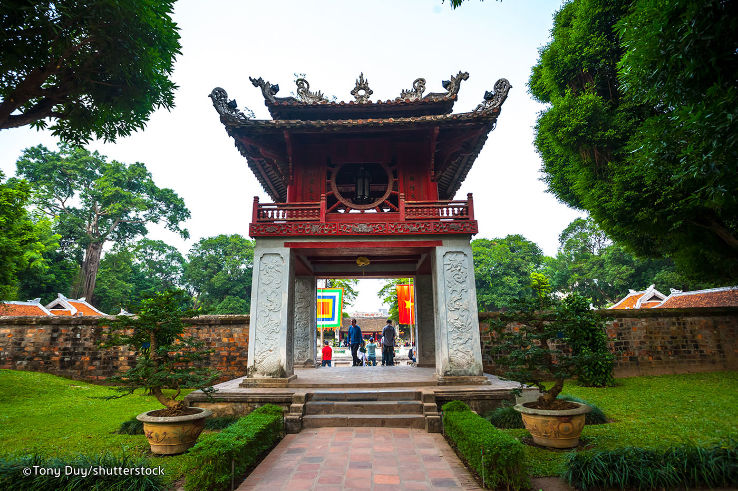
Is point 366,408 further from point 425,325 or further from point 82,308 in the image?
point 82,308

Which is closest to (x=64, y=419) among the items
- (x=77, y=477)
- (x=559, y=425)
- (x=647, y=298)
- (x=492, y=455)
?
(x=77, y=477)

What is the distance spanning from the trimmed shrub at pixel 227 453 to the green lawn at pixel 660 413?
3.30m

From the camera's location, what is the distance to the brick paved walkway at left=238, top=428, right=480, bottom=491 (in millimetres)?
3791

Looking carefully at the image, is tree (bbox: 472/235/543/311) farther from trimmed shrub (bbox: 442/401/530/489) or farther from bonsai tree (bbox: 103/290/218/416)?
bonsai tree (bbox: 103/290/218/416)

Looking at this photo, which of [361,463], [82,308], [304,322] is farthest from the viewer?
[82,308]

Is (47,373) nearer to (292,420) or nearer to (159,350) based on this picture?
(159,350)

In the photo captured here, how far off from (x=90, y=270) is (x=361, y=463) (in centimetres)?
2796

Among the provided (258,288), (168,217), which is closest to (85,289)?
(168,217)

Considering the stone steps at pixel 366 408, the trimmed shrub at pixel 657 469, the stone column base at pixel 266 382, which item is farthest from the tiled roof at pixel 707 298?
the stone column base at pixel 266 382

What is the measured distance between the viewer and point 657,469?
3539mm

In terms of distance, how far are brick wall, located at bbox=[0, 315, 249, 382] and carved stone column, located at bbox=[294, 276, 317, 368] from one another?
152cm

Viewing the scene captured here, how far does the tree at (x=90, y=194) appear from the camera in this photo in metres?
24.5

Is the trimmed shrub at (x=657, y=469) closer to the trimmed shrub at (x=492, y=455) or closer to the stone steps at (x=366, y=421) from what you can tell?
the trimmed shrub at (x=492, y=455)

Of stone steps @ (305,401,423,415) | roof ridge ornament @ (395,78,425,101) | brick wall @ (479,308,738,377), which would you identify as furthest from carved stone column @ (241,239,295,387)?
brick wall @ (479,308,738,377)
